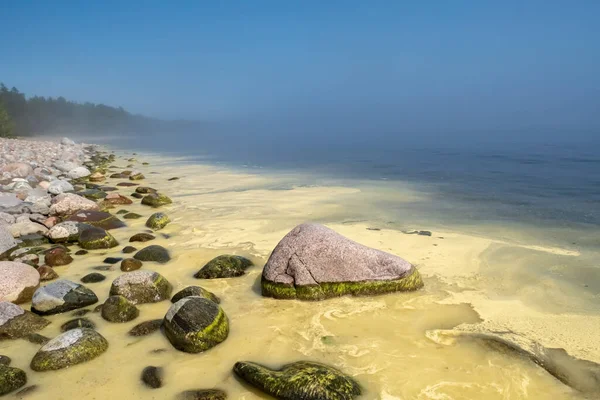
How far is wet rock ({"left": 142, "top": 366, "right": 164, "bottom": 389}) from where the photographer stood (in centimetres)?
380

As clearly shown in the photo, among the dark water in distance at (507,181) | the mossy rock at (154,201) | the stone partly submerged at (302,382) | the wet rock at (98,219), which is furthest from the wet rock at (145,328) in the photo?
the dark water in distance at (507,181)

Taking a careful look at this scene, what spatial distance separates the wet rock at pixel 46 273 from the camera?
626cm

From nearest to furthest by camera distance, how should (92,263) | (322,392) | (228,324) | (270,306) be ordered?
(322,392) → (228,324) → (270,306) → (92,263)

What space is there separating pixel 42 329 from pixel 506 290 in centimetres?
650

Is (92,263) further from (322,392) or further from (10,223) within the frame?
(322,392)

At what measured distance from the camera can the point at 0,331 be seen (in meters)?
4.57

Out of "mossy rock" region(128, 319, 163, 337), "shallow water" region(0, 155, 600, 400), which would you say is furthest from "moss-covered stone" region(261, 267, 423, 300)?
"mossy rock" region(128, 319, 163, 337)

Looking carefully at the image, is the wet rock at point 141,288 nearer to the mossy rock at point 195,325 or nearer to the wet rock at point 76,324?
the wet rock at point 76,324

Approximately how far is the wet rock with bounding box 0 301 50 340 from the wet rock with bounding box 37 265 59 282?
4.40ft

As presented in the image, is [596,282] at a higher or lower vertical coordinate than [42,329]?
higher

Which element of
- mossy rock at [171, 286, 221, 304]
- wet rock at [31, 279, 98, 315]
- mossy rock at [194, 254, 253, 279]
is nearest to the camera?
wet rock at [31, 279, 98, 315]

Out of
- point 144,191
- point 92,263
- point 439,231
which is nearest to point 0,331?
point 92,263

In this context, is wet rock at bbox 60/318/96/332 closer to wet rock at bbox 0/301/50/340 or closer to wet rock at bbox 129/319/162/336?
wet rock at bbox 0/301/50/340

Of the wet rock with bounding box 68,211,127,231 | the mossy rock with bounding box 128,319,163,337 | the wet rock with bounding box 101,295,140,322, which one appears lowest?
the mossy rock with bounding box 128,319,163,337
